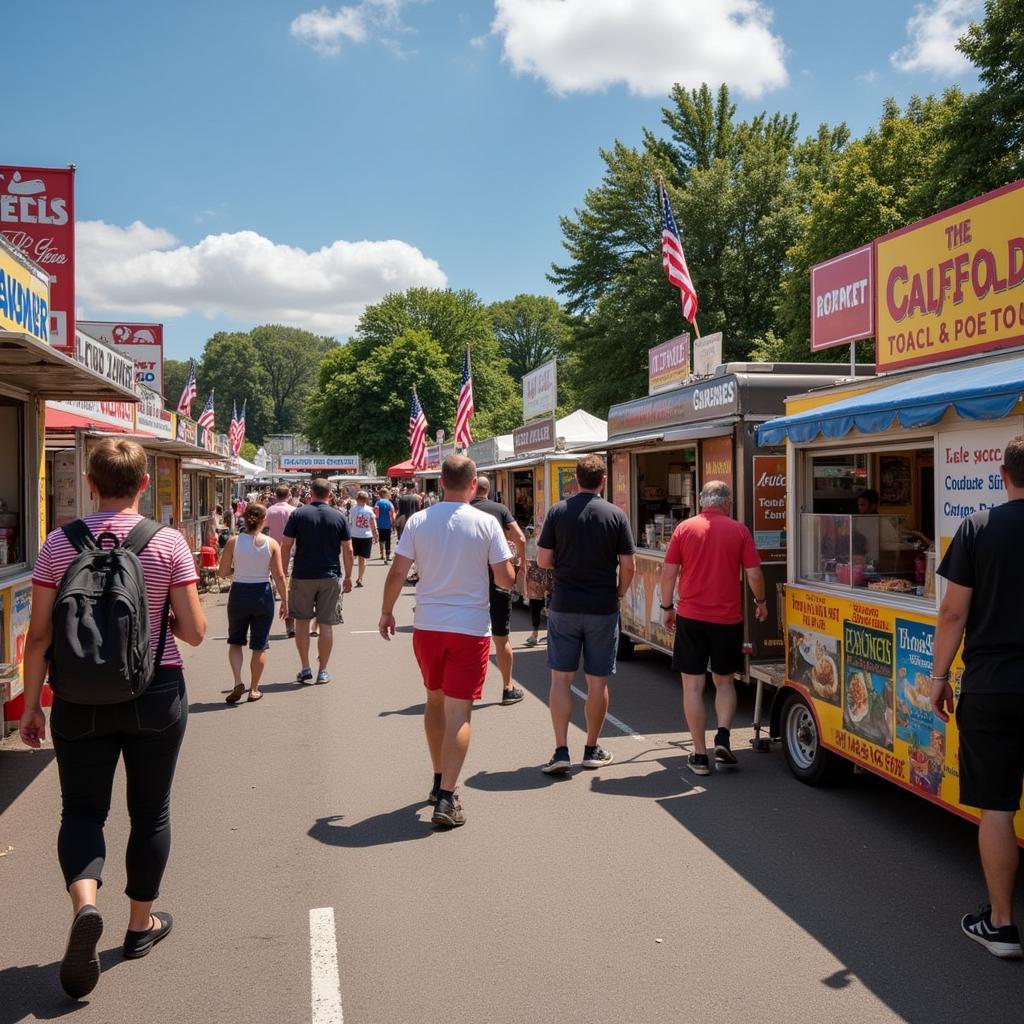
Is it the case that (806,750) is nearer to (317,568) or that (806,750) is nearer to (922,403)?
(922,403)

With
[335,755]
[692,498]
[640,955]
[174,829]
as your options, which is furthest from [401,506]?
[640,955]

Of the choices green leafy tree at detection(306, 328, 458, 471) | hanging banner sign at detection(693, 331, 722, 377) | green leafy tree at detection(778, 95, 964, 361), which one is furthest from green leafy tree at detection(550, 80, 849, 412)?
hanging banner sign at detection(693, 331, 722, 377)

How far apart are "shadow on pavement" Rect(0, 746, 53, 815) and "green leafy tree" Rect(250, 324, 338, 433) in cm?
9438

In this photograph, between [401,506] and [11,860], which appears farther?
[401,506]

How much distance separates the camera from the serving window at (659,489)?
10727mm

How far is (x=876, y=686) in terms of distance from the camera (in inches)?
204

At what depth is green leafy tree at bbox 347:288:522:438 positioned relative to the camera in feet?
178

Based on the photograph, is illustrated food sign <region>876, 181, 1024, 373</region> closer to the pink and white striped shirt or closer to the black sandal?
the pink and white striped shirt

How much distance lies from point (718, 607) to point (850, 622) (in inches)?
36.9

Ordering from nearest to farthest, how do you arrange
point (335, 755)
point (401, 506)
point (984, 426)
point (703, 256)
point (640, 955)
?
1. point (640, 955)
2. point (984, 426)
3. point (335, 755)
4. point (401, 506)
5. point (703, 256)

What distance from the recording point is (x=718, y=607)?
621 centimetres

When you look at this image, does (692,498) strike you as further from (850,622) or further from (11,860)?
(11,860)

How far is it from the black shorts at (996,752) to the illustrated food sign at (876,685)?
0.72 metres

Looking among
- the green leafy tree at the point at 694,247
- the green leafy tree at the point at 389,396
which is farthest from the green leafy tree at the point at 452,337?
the green leafy tree at the point at 694,247
